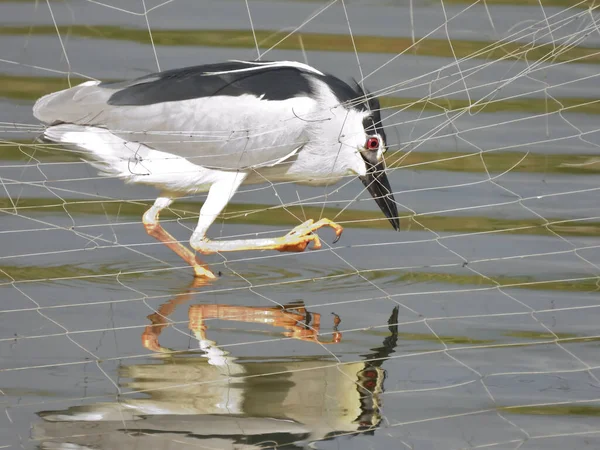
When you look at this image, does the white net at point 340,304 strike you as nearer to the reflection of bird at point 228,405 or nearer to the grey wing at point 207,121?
the reflection of bird at point 228,405

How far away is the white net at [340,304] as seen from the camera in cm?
529

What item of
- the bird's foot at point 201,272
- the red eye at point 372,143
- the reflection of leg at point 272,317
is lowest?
the reflection of leg at point 272,317

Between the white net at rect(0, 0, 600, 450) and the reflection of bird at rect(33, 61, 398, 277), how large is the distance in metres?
0.23

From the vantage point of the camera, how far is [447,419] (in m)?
5.34

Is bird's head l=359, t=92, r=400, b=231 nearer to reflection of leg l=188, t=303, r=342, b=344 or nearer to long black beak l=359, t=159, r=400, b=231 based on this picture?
long black beak l=359, t=159, r=400, b=231

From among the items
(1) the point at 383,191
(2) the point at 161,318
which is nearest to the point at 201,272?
(2) the point at 161,318

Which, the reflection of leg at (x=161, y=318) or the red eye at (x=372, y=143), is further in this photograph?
the red eye at (x=372, y=143)

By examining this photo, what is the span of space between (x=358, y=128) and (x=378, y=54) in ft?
10.7

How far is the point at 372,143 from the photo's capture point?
6.89m

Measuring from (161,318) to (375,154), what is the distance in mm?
1554

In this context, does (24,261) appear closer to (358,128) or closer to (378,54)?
(358,128)

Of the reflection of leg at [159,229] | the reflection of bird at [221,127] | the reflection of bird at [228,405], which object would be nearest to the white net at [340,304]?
the reflection of bird at [228,405]

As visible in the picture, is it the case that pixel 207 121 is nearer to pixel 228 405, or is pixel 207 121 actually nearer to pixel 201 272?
pixel 201 272

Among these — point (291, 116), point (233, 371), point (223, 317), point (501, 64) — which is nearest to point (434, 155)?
point (501, 64)
